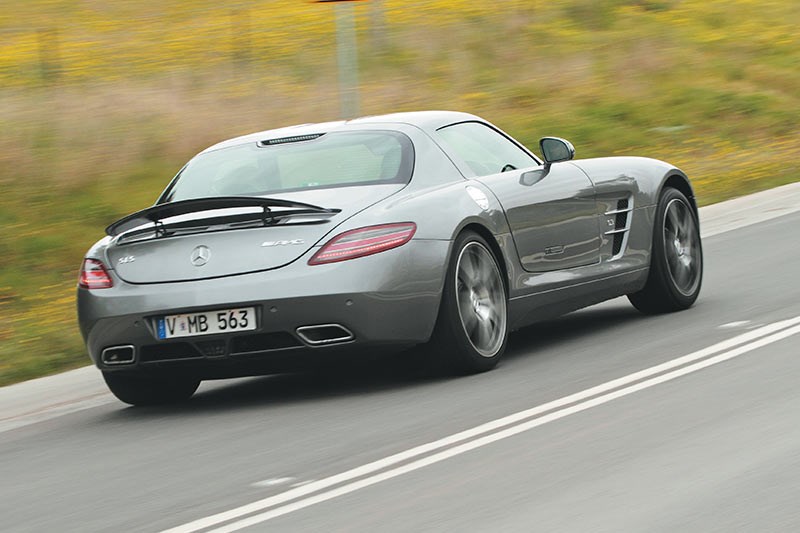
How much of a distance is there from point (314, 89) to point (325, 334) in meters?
16.4

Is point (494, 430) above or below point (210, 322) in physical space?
below

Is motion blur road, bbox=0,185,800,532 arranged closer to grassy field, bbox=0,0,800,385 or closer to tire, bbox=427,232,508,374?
tire, bbox=427,232,508,374

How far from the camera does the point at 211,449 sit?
647 cm

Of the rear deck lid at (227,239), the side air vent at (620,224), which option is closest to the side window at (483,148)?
the side air vent at (620,224)

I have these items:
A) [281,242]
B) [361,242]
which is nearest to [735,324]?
[361,242]

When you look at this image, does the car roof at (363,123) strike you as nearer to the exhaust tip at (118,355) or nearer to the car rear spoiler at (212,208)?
the car rear spoiler at (212,208)

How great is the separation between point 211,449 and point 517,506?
1848mm

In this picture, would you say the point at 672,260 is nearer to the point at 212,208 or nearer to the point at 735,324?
the point at 735,324

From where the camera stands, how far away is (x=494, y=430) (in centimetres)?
630

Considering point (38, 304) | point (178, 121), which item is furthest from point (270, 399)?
point (178, 121)

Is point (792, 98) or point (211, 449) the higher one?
point (211, 449)

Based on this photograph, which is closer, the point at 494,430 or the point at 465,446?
the point at 465,446

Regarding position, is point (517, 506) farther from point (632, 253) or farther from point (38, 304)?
point (38, 304)

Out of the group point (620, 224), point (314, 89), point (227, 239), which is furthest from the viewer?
point (314, 89)
